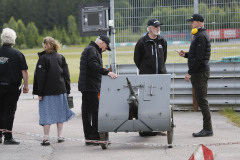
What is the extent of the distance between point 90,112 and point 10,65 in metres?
1.48

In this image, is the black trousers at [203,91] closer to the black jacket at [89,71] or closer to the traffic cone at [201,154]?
the black jacket at [89,71]

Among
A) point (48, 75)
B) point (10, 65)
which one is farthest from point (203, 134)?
point (10, 65)

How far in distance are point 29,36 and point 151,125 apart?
283ft

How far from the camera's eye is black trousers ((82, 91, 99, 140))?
27.4 feet

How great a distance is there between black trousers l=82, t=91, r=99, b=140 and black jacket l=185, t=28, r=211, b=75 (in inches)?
67.4

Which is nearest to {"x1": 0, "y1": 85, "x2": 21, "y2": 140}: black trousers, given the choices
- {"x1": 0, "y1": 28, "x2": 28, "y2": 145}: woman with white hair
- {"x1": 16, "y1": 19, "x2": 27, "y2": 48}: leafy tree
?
{"x1": 0, "y1": 28, "x2": 28, "y2": 145}: woman with white hair

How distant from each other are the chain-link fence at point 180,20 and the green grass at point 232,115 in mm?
1671

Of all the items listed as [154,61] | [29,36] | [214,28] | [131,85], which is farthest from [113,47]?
[29,36]

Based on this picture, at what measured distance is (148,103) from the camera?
7.82 metres

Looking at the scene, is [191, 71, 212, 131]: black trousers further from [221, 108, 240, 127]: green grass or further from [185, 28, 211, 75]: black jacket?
[221, 108, 240, 127]: green grass

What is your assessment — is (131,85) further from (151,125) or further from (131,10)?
(131,10)

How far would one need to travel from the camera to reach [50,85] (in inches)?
334

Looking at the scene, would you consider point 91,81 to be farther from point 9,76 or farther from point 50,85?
point 9,76

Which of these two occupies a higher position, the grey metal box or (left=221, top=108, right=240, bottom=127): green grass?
the grey metal box
